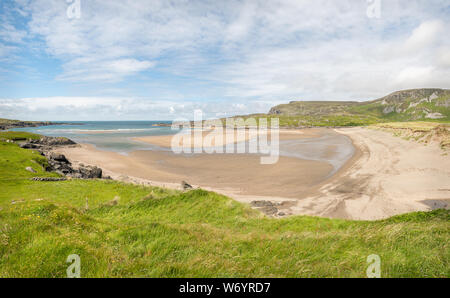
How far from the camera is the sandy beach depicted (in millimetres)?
18125

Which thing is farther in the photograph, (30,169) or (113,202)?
(30,169)

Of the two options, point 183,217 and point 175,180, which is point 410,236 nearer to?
point 183,217

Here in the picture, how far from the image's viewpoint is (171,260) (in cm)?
499

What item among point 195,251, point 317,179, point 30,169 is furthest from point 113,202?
point 317,179

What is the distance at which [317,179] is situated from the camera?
2658 cm

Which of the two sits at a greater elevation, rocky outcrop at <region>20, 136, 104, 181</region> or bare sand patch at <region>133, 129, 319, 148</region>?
bare sand patch at <region>133, 129, 319, 148</region>

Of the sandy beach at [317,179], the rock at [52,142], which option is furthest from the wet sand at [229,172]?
the rock at [52,142]

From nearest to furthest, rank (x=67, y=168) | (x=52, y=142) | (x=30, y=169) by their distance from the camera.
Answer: (x=30, y=169) → (x=67, y=168) → (x=52, y=142)

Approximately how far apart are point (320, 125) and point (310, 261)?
156822 millimetres
